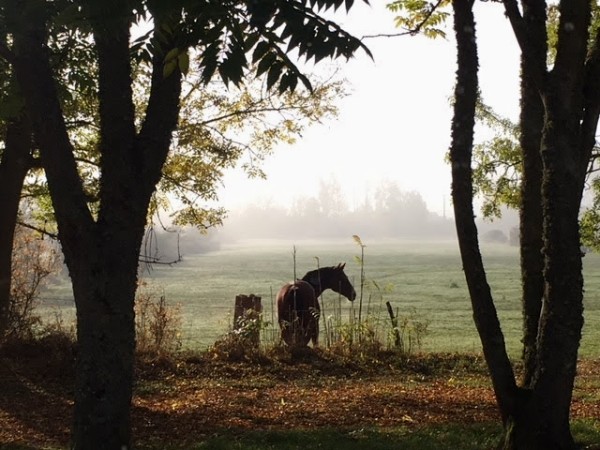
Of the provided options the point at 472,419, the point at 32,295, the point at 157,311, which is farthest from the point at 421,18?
the point at 32,295

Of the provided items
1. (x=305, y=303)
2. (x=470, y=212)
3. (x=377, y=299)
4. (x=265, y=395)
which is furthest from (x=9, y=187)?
(x=377, y=299)

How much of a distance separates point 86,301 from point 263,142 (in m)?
12.2

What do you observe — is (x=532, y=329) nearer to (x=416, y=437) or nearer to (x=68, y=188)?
(x=416, y=437)

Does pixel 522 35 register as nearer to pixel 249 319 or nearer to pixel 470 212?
pixel 470 212

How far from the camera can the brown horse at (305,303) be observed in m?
13.5

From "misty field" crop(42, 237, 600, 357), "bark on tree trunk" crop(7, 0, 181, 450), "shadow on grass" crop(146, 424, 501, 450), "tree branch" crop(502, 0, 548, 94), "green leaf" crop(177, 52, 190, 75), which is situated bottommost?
"misty field" crop(42, 237, 600, 357)

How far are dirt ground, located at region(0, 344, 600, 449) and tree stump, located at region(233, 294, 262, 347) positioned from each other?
2.82ft

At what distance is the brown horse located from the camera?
13.5m

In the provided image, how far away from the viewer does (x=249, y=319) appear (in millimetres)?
13602

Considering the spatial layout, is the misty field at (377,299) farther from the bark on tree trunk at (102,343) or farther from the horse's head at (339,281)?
the bark on tree trunk at (102,343)

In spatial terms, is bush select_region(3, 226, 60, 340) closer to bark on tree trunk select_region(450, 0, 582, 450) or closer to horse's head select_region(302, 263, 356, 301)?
horse's head select_region(302, 263, 356, 301)

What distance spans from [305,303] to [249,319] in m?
1.95

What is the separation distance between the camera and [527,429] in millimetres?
5258

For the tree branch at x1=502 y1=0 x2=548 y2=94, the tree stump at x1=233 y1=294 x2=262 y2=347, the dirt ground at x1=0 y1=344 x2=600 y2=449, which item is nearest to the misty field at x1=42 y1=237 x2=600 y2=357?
the tree stump at x1=233 y1=294 x2=262 y2=347
